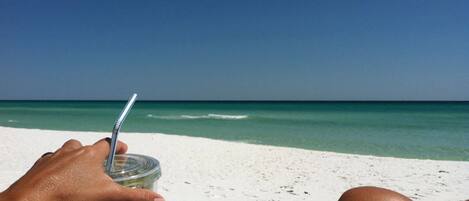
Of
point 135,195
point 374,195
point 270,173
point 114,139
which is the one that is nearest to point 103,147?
point 114,139

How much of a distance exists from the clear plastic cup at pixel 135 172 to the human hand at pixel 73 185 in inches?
1.7

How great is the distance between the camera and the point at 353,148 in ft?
38.5

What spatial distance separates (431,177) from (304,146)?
546 cm

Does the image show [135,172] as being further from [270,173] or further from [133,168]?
[270,173]

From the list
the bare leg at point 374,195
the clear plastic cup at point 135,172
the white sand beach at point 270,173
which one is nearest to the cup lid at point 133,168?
the clear plastic cup at point 135,172

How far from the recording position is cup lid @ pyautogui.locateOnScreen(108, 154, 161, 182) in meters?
0.72

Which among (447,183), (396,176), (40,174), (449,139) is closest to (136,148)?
(396,176)

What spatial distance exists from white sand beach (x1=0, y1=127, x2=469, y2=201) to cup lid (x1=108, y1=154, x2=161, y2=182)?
4.06 m

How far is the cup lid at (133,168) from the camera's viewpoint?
28.3 inches

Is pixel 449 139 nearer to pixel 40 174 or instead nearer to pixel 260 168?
pixel 260 168

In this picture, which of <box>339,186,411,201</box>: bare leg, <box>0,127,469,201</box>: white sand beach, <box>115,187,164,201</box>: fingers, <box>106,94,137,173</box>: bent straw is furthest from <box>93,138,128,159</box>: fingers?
<box>0,127,469,201</box>: white sand beach

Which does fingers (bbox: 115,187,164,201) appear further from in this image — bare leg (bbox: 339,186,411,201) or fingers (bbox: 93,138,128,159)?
bare leg (bbox: 339,186,411,201)

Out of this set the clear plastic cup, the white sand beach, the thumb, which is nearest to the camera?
the thumb

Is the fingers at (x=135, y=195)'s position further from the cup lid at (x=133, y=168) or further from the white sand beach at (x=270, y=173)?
the white sand beach at (x=270, y=173)
